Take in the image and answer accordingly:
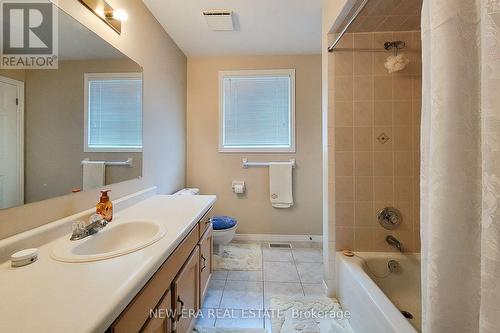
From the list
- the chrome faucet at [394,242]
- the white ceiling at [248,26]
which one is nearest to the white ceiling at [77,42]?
the white ceiling at [248,26]

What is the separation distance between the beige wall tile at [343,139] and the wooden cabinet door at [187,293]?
4.29ft

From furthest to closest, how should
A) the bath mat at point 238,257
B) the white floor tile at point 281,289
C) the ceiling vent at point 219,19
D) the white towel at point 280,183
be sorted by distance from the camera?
the white towel at point 280,183 → the bath mat at point 238,257 → the ceiling vent at point 219,19 → the white floor tile at point 281,289

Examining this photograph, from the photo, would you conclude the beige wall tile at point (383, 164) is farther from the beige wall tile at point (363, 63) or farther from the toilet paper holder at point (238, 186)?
the toilet paper holder at point (238, 186)

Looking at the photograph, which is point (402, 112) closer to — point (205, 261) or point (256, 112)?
point (256, 112)

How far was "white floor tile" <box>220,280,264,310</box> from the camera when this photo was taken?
1669 mm

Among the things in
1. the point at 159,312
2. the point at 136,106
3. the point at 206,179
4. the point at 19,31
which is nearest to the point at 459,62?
the point at 159,312

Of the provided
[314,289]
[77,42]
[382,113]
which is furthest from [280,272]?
[77,42]

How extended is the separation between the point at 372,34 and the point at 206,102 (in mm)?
1930

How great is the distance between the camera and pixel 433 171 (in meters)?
0.57

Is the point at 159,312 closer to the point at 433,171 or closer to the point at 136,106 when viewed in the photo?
the point at 433,171

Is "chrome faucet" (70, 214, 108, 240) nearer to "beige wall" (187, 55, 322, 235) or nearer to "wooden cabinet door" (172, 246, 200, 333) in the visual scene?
"wooden cabinet door" (172, 246, 200, 333)

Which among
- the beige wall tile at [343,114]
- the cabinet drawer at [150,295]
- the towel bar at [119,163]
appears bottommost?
the cabinet drawer at [150,295]

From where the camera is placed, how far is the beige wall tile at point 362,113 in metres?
1.74

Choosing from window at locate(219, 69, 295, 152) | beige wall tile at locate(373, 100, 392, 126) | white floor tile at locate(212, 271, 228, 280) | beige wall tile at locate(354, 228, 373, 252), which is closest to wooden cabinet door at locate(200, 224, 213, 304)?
white floor tile at locate(212, 271, 228, 280)
